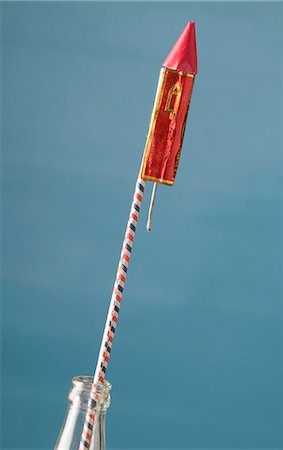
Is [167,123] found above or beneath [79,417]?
above

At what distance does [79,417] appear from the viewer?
607 mm

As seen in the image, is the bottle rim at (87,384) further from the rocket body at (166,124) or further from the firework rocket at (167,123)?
the rocket body at (166,124)

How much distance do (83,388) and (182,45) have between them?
264 millimetres

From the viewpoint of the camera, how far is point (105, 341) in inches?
22.7

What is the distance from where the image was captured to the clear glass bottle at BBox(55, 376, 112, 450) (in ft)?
1.96

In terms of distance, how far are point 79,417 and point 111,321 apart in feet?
0.27

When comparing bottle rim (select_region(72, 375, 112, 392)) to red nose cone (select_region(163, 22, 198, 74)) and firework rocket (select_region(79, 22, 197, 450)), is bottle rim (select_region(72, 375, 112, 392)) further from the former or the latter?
red nose cone (select_region(163, 22, 198, 74))

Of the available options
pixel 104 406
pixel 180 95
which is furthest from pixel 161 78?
pixel 104 406

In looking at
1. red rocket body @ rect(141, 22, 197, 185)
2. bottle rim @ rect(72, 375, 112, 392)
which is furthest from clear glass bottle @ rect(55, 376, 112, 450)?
red rocket body @ rect(141, 22, 197, 185)

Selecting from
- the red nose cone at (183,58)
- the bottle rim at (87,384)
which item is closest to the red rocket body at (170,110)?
the red nose cone at (183,58)

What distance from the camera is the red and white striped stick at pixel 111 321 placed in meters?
0.58

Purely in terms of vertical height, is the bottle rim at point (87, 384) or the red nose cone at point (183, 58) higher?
the red nose cone at point (183, 58)

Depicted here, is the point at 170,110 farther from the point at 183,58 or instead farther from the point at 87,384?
the point at 87,384

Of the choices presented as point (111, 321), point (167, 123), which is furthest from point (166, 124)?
point (111, 321)
